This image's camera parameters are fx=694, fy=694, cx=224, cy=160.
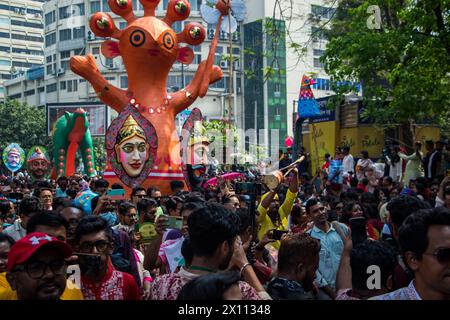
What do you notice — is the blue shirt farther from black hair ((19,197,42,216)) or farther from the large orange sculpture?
the large orange sculpture

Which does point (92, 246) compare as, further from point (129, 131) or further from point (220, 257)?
→ point (129, 131)

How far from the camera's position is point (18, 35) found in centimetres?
8031

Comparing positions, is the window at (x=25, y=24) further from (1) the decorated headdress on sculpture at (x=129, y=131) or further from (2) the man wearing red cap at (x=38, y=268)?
(2) the man wearing red cap at (x=38, y=268)

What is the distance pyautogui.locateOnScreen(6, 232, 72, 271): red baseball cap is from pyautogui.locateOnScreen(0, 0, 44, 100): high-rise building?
76.9m

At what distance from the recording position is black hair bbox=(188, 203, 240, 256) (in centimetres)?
346

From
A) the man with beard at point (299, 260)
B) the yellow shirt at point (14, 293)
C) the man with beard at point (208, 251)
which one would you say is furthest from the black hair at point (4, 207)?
A: the man with beard at point (299, 260)

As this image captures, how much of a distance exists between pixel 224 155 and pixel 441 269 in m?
16.1

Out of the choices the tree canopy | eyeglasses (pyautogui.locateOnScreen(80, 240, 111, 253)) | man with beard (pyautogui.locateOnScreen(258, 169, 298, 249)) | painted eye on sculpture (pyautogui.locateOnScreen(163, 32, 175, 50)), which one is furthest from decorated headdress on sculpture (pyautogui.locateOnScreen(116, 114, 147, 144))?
eyeglasses (pyautogui.locateOnScreen(80, 240, 111, 253))

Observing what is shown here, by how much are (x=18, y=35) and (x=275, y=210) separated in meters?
78.8

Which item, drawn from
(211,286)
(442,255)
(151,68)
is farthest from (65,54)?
(211,286)

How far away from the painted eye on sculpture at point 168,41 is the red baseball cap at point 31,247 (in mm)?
11831

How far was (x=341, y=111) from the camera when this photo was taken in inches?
816
